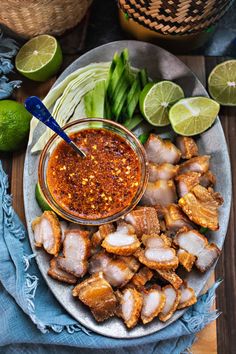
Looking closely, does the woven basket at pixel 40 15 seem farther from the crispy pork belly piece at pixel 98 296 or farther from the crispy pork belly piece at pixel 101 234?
the crispy pork belly piece at pixel 98 296

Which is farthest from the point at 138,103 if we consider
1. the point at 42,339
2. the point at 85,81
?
the point at 42,339

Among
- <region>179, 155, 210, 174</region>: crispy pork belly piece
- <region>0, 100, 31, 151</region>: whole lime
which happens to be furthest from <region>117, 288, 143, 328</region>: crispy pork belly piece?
<region>0, 100, 31, 151</region>: whole lime

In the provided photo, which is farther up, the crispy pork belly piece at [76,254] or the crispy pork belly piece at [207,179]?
the crispy pork belly piece at [207,179]

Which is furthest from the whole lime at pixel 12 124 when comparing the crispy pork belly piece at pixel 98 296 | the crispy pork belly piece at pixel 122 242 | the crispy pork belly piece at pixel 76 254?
the crispy pork belly piece at pixel 98 296

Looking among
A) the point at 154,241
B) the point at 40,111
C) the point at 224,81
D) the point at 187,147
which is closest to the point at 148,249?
→ the point at 154,241

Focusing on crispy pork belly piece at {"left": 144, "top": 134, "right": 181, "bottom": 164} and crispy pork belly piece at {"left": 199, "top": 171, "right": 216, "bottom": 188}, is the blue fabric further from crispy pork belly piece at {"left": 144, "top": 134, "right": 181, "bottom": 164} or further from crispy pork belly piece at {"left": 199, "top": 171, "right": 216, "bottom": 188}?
crispy pork belly piece at {"left": 199, "top": 171, "right": 216, "bottom": 188}

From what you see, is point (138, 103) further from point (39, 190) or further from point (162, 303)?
point (162, 303)
